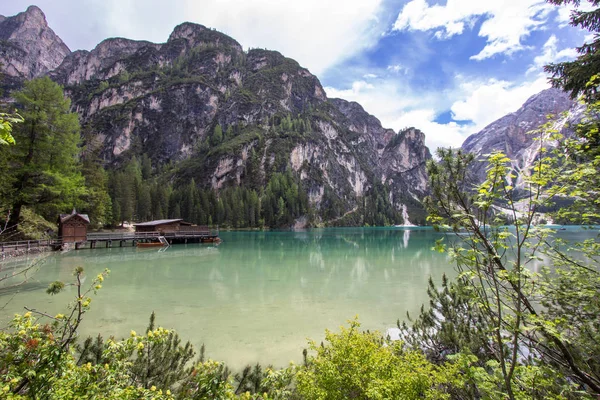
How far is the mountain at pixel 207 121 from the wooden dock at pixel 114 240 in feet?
234

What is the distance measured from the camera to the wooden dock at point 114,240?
23.5 metres

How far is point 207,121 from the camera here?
162500 mm

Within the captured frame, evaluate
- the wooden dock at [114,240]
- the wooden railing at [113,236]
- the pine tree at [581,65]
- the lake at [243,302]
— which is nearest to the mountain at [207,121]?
the wooden dock at [114,240]

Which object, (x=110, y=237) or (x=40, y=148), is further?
(x=110, y=237)

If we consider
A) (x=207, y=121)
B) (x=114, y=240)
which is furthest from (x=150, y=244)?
(x=207, y=121)

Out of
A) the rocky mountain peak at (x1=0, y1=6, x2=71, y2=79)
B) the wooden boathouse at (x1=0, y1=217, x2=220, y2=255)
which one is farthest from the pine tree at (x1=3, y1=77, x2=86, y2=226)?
the rocky mountain peak at (x1=0, y1=6, x2=71, y2=79)

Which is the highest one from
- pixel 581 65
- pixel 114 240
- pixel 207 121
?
pixel 207 121

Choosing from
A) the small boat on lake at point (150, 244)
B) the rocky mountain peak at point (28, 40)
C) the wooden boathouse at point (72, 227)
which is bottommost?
the small boat on lake at point (150, 244)

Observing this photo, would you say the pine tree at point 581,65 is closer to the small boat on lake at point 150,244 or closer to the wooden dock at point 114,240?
the wooden dock at point 114,240

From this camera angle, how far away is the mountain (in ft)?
448

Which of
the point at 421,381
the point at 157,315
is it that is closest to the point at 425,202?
the point at 421,381

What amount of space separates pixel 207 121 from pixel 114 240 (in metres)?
135

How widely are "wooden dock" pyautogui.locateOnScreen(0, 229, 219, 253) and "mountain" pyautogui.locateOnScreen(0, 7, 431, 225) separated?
234 feet

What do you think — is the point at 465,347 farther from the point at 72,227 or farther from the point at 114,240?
the point at 114,240
